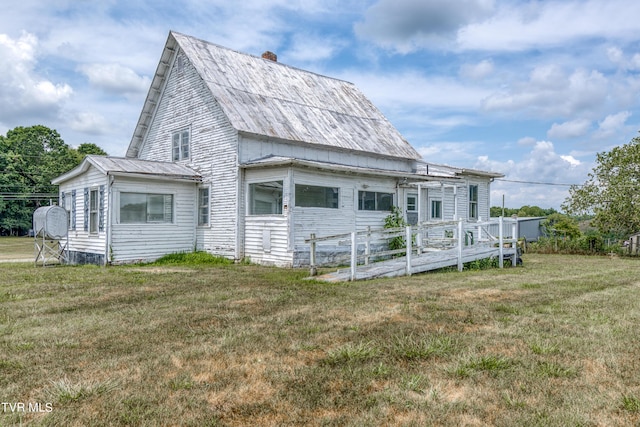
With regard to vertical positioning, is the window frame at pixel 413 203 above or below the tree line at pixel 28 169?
below

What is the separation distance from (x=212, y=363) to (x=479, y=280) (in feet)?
27.7

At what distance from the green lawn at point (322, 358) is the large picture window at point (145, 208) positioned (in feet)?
23.8

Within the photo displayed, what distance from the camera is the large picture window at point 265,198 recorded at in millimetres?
15938

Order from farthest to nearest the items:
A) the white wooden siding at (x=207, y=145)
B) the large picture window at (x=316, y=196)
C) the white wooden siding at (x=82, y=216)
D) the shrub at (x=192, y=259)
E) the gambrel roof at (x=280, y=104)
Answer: the gambrel roof at (x=280, y=104) < the white wooden siding at (x=207, y=145) < the shrub at (x=192, y=259) < the white wooden siding at (x=82, y=216) < the large picture window at (x=316, y=196)

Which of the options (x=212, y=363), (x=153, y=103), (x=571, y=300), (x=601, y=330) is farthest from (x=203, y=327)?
(x=153, y=103)

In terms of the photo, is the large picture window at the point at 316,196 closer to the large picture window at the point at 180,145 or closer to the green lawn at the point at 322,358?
the large picture window at the point at 180,145

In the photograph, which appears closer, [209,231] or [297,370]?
[297,370]

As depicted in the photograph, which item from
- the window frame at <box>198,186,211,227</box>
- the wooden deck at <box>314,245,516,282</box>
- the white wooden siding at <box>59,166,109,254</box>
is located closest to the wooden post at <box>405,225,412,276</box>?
the wooden deck at <box>314,245,516,282</box>

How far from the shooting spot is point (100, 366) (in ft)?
15.9

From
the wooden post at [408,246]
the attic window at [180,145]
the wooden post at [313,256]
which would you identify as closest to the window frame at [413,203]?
the wooden post at [408,246]

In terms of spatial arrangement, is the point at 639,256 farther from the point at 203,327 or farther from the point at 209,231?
the point at 203,327

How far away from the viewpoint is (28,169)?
175 ft

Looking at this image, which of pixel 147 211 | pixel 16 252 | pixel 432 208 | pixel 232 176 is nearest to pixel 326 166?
pixel 232 176

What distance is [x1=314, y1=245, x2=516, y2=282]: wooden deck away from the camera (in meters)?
12.1
